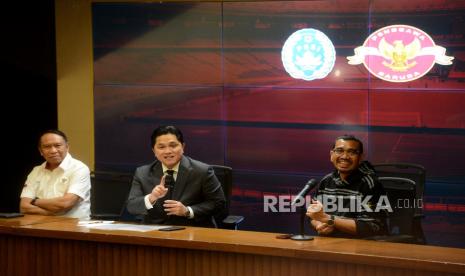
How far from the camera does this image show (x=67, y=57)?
19.5 feet

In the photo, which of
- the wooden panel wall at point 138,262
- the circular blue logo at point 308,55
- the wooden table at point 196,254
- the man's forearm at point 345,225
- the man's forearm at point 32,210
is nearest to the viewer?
the wooden table at point 196,254

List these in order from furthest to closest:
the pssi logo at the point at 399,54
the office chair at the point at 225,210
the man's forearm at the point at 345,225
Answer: the pssi logo at the point at 399,54 < the office chair at the point at 225,210 < the man's forearm at the point at 345,225

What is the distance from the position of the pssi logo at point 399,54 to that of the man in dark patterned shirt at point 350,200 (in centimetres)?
155

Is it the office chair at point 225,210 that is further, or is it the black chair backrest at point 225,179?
the black chair backrest at point 225,179

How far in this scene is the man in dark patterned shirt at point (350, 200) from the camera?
365 cm

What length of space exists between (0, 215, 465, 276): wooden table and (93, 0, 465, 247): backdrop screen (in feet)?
6.44

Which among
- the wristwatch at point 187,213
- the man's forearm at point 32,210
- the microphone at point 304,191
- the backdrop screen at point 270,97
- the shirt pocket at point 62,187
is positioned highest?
the backdrop screen at point 270,97

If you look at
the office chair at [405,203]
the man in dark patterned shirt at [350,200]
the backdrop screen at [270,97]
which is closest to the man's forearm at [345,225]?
the man in dark patterned shirt at [350,200]

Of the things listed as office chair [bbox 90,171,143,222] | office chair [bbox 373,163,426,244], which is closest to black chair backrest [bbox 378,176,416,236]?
office chair [bbox 373,163,426,244]

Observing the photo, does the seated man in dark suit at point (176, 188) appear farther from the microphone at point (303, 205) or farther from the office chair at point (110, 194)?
the microphone at point (303, 205)

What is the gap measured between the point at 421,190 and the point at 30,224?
2.30m

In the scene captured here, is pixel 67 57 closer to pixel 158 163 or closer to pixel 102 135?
pixel 102 135

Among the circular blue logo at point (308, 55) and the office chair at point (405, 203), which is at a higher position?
the circular blue logo at point (308, 55)

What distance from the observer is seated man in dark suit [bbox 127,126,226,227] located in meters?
4.09
